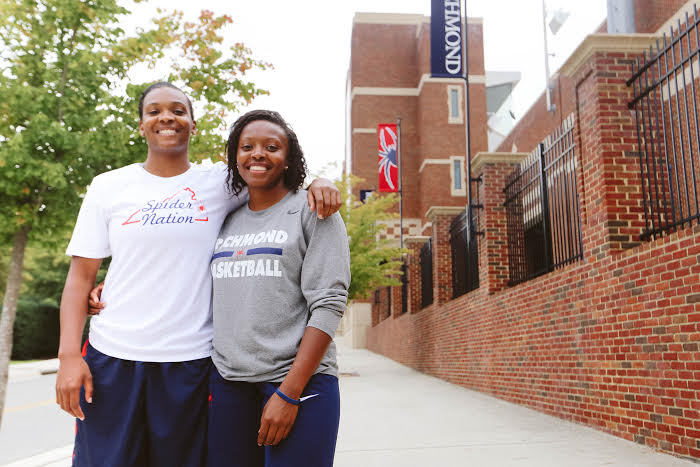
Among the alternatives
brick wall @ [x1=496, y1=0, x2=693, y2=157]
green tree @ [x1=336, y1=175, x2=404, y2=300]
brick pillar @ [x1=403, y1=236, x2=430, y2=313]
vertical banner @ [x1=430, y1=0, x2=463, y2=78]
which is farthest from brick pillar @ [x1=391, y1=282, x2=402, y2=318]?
vertical banner @ [x1=430, y1=0, x2=463, y2=78]

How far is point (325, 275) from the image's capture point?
2176 millimetres

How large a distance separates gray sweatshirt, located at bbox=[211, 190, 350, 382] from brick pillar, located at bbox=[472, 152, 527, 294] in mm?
7864

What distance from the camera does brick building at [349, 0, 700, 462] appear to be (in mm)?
4925

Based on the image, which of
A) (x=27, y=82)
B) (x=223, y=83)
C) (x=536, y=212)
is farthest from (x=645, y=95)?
(x=27, y=82)

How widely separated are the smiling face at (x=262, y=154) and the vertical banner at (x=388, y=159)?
22.2 m

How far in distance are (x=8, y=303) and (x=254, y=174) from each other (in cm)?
674

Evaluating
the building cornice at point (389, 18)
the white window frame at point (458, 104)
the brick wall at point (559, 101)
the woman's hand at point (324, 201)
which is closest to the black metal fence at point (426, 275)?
the brick wall at point (559, 101)

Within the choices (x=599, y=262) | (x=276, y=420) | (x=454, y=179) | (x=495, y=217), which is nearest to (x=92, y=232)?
(x=276, y=420)

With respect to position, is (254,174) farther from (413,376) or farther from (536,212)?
(413,376)

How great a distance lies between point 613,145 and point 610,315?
1.63 m

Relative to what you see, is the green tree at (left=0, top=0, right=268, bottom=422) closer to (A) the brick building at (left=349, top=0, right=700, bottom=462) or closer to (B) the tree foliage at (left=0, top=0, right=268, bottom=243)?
(B) the tree foliage at (left=0, top=0, right=268, bottom=243)

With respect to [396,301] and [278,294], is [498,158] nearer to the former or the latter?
[278,294]

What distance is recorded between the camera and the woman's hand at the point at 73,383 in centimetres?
223

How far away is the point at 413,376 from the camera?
14.3 metres
